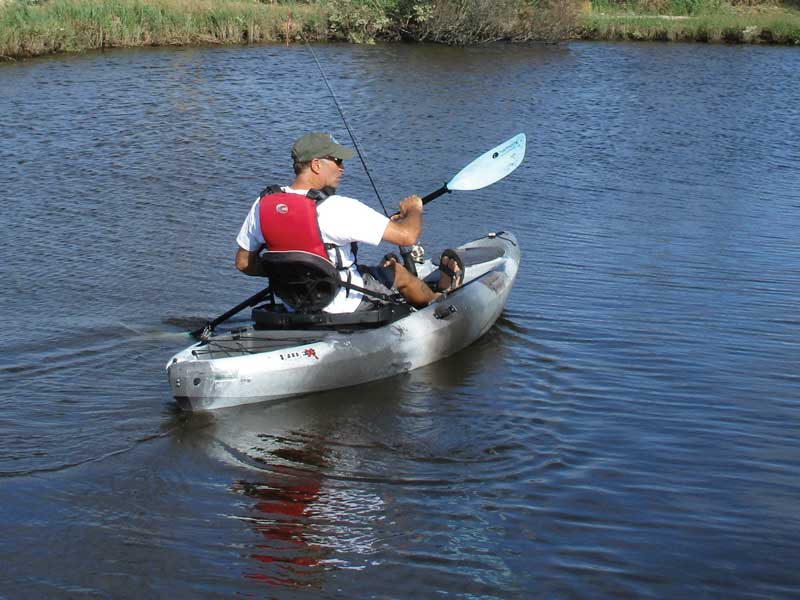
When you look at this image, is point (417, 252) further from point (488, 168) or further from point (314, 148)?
point (314, 148)

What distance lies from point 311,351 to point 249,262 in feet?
1.85

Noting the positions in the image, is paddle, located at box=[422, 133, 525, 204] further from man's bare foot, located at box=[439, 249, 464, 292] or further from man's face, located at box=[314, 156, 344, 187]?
man's face, located at box=[314, 156, 344, 187]

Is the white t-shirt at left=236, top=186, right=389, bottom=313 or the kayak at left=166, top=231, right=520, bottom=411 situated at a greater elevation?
the white t-shirt at left=236, top=186, right=389, bottom=313

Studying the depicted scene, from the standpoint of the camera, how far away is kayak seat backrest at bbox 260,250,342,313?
5.35 meters

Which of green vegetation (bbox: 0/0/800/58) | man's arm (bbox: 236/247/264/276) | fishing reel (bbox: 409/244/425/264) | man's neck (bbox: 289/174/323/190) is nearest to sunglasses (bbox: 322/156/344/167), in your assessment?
man's neck (bbox: 289/174/323/190)

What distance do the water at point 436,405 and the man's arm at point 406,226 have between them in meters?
0.84

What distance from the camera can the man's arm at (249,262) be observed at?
563 centimetres

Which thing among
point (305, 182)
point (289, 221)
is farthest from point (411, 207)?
point (289, 221)

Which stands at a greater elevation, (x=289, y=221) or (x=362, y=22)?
(x=362, y=22)

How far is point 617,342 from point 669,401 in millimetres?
999

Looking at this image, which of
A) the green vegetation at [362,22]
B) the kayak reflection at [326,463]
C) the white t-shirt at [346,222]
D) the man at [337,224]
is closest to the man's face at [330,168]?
the man at [337,224]

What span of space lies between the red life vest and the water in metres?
0.83

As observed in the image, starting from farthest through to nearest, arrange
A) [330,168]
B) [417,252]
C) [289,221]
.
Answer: [417,252] → [330,168] → [289,221]

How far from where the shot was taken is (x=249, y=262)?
5.65 meters
